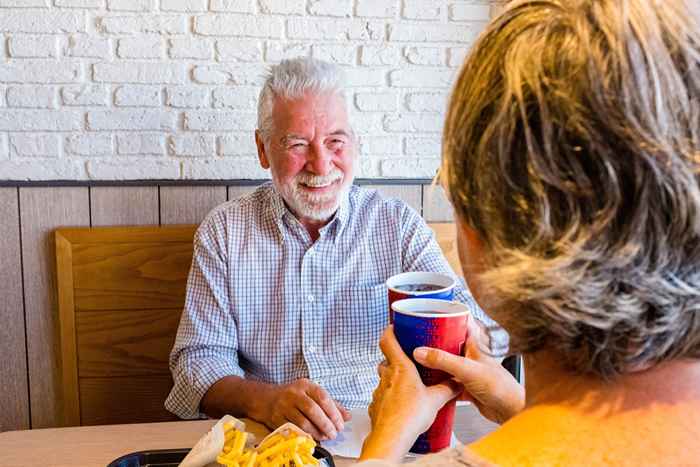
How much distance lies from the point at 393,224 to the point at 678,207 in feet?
4.15

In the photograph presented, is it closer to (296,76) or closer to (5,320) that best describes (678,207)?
(296,76)

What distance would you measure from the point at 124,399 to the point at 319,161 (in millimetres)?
935

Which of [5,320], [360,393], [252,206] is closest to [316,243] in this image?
[252,206]

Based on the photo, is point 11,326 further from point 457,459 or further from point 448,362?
point 457,459

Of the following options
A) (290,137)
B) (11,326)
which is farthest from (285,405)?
(11,326)

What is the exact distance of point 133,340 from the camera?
2.10m

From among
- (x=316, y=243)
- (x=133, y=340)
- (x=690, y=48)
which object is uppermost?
(x=690, y=48)

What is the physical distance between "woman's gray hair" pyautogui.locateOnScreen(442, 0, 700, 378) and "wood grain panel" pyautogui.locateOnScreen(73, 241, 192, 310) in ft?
5.03

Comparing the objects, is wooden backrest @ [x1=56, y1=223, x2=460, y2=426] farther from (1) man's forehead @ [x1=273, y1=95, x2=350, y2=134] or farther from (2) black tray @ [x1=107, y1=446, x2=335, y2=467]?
(2) black tray @ [x1=107, y1=446, x2=335, y2=467]

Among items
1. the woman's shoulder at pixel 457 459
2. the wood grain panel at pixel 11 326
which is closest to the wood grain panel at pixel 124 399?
the wood grain panel at pixel 11 326

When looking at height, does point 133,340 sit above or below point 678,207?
below

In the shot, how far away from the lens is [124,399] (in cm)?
212

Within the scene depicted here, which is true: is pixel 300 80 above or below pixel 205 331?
above

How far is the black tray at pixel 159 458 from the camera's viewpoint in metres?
1.08
